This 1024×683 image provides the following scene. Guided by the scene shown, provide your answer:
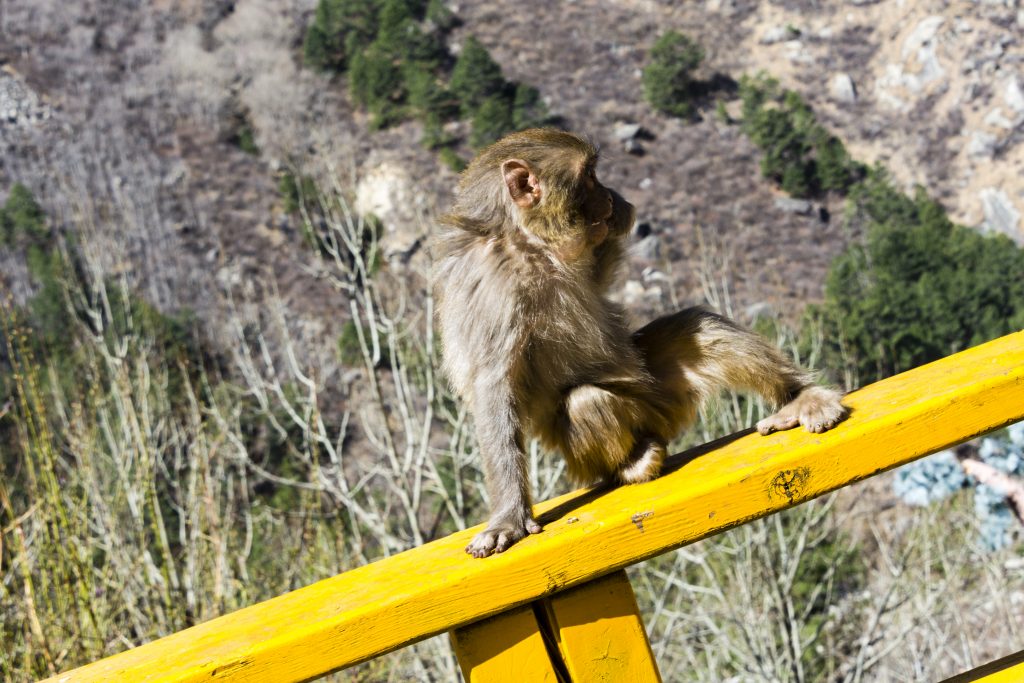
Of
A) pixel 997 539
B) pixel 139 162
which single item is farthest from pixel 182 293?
pixel 997 539

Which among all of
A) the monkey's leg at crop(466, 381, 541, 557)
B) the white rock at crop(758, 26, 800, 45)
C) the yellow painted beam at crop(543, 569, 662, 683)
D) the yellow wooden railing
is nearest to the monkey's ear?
the monkey's leg at crop(466, 381, 541, 557)

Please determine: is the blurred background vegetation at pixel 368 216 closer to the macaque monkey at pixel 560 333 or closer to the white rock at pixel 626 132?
the white rock at pixel 626 132

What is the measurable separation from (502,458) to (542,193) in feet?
2.68

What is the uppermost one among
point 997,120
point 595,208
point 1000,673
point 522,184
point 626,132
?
point 626,132

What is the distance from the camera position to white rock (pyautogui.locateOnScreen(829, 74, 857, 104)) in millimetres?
22359

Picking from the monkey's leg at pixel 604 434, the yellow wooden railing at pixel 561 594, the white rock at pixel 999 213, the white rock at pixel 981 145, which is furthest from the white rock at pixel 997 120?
the yellow wooden railing at pixel 561 594

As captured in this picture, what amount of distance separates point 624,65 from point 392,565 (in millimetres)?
23445

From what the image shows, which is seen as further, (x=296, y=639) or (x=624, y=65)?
(x=624, y=65)

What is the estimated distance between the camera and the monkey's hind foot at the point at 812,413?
86.0 inches

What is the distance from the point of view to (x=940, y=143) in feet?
70.0

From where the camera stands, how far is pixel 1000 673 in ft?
5.43

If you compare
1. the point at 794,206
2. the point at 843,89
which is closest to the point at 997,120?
the point at 843,89

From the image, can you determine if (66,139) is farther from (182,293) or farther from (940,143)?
(940,143)

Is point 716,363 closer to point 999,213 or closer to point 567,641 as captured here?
point 567,641
